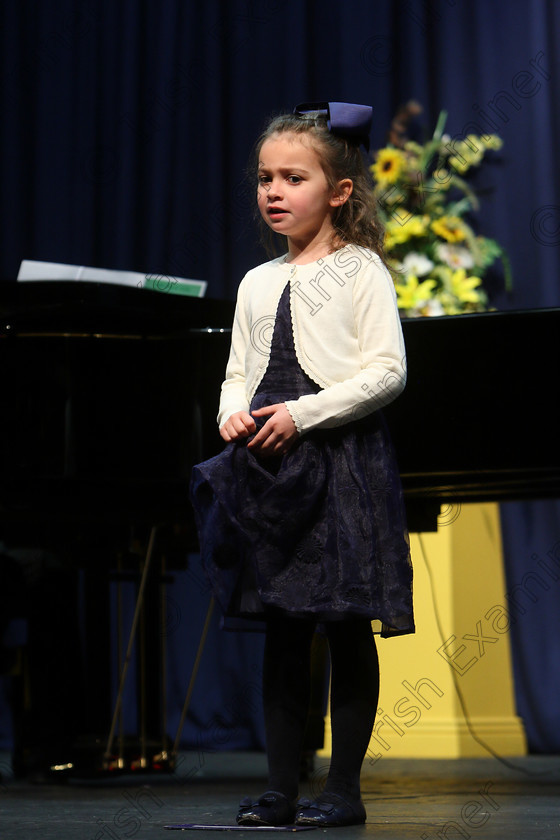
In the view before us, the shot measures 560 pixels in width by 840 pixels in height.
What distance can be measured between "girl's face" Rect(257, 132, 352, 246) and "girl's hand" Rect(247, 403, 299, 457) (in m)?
0.30

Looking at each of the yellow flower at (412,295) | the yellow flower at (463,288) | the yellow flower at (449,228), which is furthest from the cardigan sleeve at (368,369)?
the yellow flower at (449,228)

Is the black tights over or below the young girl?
below

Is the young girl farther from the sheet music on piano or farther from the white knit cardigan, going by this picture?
the sheet music on piano

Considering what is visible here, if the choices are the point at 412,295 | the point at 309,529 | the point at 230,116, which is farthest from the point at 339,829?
the point at 230,116

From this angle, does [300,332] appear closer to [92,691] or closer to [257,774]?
[92,691]

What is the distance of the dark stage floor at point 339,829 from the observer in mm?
1537

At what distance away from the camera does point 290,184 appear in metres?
1.70

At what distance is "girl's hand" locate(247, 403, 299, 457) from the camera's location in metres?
1.60

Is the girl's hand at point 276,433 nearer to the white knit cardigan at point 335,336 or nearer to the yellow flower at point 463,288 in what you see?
the white knit cardigan at point 335,336

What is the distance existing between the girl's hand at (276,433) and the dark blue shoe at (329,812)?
506 millimetres

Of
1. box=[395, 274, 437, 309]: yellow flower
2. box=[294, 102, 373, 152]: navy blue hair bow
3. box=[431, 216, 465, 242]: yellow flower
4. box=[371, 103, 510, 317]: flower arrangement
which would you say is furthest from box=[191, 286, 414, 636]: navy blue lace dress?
box=[431, 216, 465, 242]: yellow flower

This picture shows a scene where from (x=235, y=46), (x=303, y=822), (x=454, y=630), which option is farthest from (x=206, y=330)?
(x=235, y=46)

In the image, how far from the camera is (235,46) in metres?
4.34

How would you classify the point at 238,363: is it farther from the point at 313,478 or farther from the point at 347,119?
the point at 347,119
